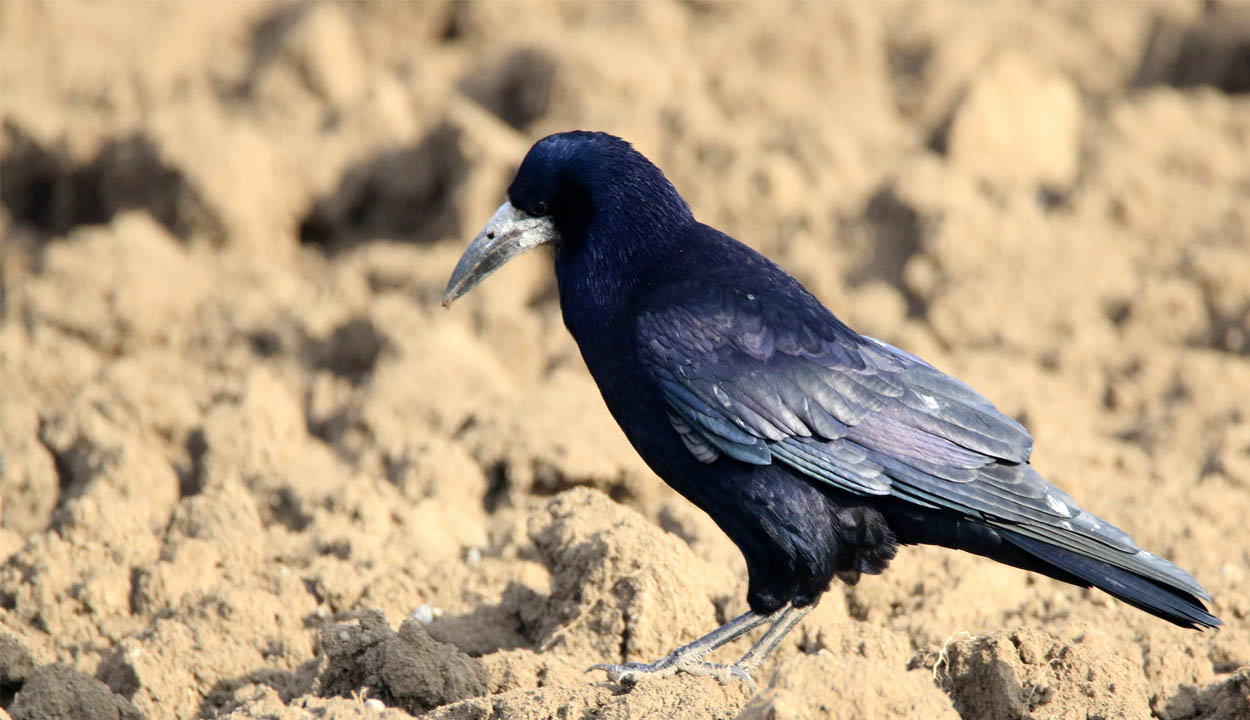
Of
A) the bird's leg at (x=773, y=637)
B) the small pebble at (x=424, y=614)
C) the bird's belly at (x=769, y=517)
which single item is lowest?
the bird's leg at (x=773, y=637)

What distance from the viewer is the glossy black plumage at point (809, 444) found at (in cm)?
446

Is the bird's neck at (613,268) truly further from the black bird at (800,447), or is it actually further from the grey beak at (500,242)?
the grey beak at (500,242)

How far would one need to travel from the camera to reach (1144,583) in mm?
4348

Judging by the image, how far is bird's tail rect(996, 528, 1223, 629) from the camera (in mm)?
4293

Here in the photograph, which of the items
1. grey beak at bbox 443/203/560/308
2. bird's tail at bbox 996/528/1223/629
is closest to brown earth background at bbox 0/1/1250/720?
bird's tail at bbox 996/528/1223/629

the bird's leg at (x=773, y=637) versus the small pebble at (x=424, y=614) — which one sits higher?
the small pebble at (x=424, y=614)

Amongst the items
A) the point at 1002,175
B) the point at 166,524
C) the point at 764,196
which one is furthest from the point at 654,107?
the point at 166,524

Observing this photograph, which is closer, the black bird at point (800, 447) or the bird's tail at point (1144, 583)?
the bird's tail at point (1144, 583)

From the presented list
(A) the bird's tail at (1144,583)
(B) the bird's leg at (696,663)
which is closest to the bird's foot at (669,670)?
(B) the bird's leg at (696,663)

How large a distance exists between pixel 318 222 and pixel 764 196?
282 cm

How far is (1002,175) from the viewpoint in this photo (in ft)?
28.8

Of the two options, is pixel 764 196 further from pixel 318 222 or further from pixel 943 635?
pixel 943 635

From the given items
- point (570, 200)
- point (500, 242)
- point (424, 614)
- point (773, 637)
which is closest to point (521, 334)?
point (500, 242)

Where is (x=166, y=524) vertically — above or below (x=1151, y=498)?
above
